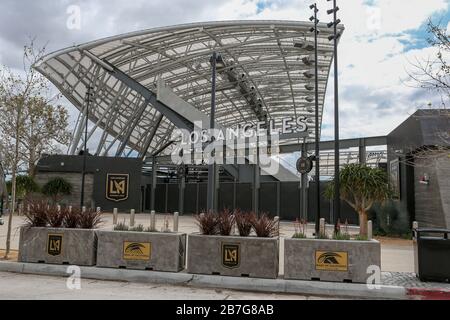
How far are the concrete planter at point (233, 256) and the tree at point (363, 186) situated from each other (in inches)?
438

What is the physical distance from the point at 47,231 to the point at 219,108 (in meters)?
48.0

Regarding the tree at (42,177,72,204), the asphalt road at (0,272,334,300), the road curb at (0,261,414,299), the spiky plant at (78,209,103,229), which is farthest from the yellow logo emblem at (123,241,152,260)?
the tree at (42,177,72,204)

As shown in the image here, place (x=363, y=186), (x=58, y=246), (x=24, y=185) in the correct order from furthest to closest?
(x=24, y=185) < (x=363, y=186) < (x=58, y=246)

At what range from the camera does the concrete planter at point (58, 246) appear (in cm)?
952

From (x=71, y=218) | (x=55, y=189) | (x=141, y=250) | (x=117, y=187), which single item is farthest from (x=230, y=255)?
(x=117, y=187)

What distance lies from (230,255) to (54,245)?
4.07 meters

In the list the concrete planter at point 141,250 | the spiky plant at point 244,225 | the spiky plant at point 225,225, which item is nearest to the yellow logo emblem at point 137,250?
the concrete planter at point 141,250

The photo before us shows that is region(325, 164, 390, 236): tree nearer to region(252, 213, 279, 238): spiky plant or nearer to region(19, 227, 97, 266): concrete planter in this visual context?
region(252, 213, 279, 238): spiky plant

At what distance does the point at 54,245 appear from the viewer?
970 centimetres

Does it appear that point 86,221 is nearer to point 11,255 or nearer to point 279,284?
point 11,255

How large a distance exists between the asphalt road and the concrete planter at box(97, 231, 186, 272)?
67 centimetres
